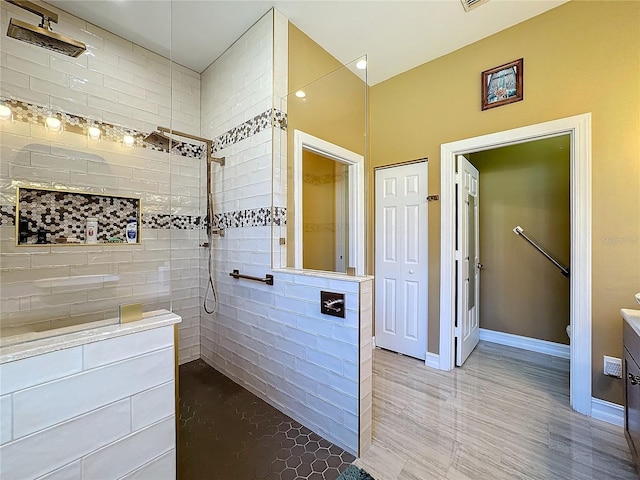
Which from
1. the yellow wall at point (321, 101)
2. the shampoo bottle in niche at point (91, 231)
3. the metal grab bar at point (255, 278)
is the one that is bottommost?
the metal grab bar at point (255, 278)

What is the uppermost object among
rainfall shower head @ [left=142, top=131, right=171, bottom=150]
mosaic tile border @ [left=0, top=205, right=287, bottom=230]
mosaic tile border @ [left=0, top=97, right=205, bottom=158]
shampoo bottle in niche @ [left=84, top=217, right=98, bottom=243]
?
rainfall shower head @ [left=142, top=131, right=171, bottom=150]

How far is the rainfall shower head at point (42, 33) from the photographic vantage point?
1504 mm

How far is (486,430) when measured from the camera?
5.79ft

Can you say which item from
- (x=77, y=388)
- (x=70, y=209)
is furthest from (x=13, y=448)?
(x=70, y=209)

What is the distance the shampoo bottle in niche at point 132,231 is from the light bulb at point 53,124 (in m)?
0.75

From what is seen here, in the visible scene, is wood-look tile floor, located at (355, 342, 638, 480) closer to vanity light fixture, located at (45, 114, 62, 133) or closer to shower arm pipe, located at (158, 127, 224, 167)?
shower arm pipe, located at (158, 127, 224, 167)

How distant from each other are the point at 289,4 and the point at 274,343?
2596mm

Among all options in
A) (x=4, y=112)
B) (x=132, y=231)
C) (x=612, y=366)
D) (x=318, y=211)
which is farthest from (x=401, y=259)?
(x=4, y=112)

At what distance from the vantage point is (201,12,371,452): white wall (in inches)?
64.2

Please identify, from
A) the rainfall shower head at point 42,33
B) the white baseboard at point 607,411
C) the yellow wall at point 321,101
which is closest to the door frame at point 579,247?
the white baseboard at point 607,411

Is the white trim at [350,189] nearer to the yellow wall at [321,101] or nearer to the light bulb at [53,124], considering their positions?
the yellow wall at [321,101]

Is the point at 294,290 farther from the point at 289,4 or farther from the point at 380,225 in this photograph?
the point at 289,4

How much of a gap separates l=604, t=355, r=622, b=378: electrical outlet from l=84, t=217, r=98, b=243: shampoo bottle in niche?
12.4 feet

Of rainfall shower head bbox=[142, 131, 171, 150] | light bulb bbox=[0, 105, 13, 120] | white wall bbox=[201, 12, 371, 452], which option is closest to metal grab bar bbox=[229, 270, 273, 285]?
white wall bbox=[201, 12, 371, 452]
